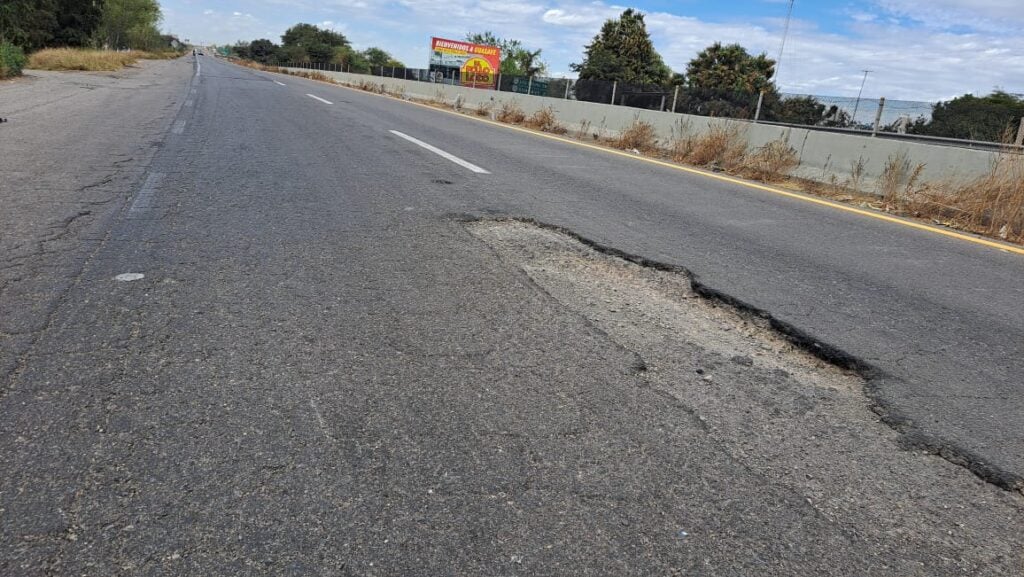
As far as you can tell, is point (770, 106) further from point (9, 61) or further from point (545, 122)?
point (9, 61)

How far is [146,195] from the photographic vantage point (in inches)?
212

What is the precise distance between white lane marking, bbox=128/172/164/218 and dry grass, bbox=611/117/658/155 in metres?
9.11

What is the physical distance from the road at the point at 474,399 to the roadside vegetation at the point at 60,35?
841 inches

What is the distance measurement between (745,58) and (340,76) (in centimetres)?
3406

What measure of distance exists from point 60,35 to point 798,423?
62154mm

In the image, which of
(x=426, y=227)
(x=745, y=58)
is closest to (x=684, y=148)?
(x=426, y=227)

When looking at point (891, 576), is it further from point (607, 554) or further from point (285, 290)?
point (285, 290)

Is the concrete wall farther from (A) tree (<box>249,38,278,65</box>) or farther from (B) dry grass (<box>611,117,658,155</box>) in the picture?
(A) tree (<box>249,38,278,65</box>)

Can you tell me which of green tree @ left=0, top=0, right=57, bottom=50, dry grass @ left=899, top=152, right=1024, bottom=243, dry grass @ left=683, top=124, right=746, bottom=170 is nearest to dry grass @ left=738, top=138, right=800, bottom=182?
dry grass @ left=683, top=124, right=746, bottom=170

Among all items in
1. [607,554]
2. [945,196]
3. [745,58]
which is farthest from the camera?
[745,58]

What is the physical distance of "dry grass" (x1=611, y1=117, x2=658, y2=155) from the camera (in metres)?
12.8

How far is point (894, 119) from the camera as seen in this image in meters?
17.8

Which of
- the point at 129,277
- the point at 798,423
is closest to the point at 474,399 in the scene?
the point at 798,423

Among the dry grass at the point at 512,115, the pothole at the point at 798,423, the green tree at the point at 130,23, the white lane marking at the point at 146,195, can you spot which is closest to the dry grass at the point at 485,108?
the dry grass at the point at 512,115
